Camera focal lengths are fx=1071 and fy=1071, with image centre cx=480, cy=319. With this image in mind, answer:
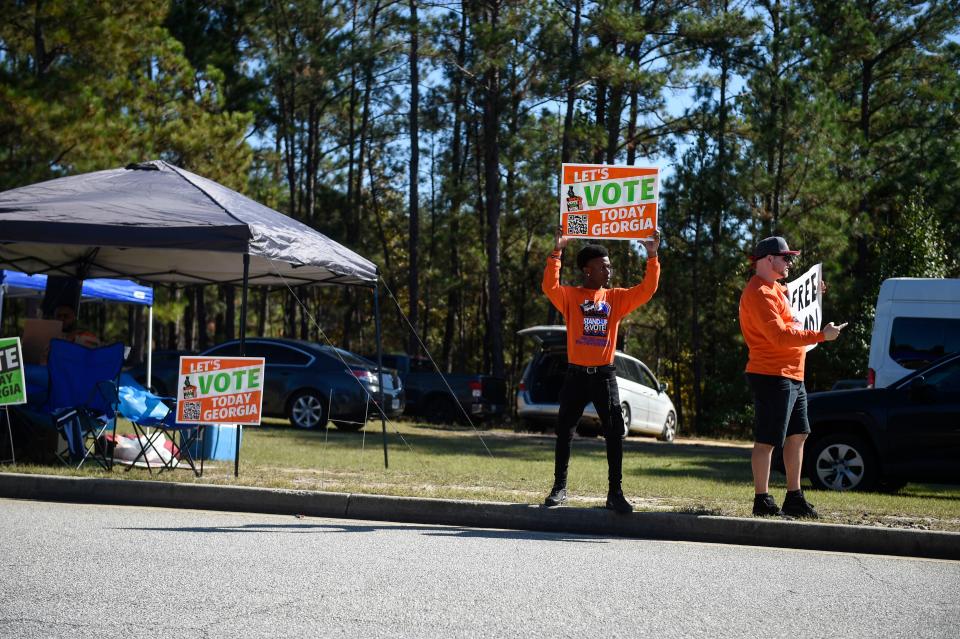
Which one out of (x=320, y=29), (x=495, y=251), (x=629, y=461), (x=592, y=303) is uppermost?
(x=320, y=29)

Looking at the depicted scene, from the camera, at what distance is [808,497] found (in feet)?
32.2

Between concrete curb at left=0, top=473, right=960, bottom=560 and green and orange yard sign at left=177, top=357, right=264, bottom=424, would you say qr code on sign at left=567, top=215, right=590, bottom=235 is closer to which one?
concrete curb at left=0, top=473, right=960, bottom=560

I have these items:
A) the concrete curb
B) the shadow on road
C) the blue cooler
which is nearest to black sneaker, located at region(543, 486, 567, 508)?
the concrete curb

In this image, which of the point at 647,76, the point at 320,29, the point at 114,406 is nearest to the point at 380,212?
the point at 320,29

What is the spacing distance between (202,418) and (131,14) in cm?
1596

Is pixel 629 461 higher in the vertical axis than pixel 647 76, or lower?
lower

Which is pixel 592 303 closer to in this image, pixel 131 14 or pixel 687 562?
pixel 687 562

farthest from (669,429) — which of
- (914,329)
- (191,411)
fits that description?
(191,411)

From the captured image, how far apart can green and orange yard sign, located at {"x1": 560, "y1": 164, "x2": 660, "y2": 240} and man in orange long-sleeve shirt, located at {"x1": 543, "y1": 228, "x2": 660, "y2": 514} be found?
70 centimetres

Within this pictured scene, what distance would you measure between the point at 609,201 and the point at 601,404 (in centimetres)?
190

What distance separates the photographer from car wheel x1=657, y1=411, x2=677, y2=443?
22.1 metres

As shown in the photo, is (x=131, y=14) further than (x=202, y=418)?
Yes

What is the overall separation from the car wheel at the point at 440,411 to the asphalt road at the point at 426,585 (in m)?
15.4

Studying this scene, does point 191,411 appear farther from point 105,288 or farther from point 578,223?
point 105,288
